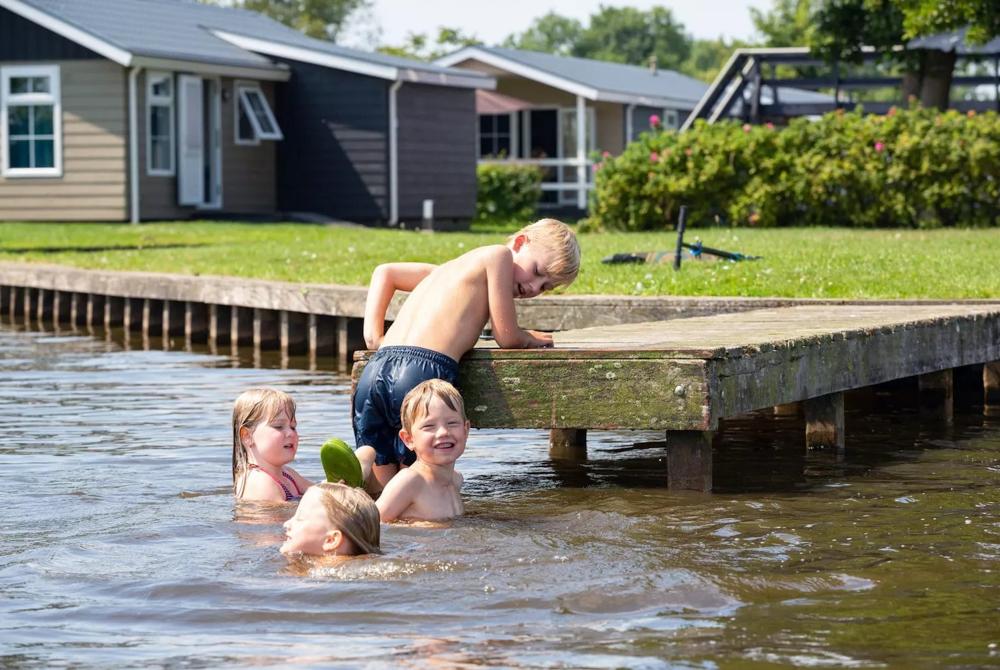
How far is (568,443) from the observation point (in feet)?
33.7

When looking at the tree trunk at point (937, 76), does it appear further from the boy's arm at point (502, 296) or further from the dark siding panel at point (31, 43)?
the boy's arm at point (502, 296)

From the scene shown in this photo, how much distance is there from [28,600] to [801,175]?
19.8 metres

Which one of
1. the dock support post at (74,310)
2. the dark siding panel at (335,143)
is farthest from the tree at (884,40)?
the dock support post at (74,310)

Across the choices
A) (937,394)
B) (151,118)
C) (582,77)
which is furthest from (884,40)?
(937,394)

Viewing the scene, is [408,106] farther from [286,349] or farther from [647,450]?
[647,450]

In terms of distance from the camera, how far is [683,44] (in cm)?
12125

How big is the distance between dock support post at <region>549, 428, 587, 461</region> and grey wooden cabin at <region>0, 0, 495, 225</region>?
19.8m

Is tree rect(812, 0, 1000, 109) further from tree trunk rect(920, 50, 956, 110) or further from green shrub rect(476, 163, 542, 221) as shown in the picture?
green shrub rect(476, 163, 542, 221)

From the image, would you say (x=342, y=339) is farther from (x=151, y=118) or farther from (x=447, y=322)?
(x=151, y=118)

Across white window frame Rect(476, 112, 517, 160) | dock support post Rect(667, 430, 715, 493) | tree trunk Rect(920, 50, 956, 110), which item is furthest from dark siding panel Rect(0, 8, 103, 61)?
dock support post Rect(667, 430, 715, 493)

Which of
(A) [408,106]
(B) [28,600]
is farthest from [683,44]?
(B) [28,600]

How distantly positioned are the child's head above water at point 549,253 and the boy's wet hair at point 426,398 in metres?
0.76

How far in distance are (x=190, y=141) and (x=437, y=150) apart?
235 inches

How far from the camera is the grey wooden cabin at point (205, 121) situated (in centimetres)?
2936
